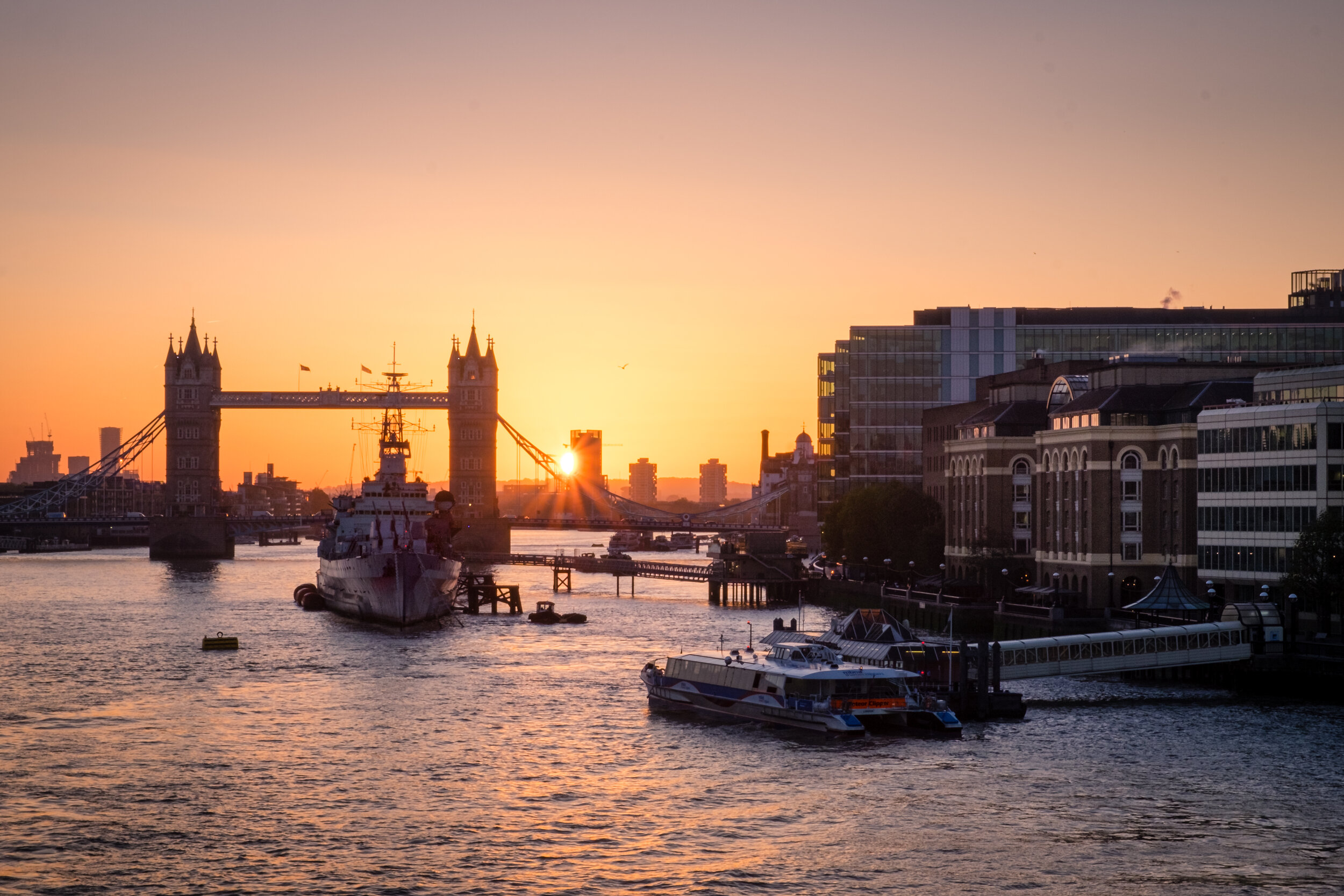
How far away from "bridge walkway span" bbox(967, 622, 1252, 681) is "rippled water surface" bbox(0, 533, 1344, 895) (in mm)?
1589

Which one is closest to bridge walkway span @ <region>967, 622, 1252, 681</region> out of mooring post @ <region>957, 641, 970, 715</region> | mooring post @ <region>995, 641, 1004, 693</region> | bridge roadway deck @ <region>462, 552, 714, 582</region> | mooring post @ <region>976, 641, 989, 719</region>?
mooring post @ <region>995, 641, 1004, 693</region>

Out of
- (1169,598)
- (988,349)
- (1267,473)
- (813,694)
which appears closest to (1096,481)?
(1267,473)

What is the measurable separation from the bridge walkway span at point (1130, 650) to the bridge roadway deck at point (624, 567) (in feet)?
221

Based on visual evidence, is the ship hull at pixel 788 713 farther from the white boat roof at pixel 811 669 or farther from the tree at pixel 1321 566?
the tree at pixel 1321 566

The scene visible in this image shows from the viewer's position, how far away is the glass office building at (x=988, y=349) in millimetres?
144125

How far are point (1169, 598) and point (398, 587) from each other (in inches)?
1918

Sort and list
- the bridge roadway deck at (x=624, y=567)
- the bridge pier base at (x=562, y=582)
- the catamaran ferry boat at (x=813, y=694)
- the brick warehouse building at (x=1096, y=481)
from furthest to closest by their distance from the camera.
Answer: the bridge roadway deck at (x=624, y=567), the bridge pier base at (x=562, y=582), the brick warehouse building at (x=1096, y=481), the catamaran ferry boat at (x=813, y=694)

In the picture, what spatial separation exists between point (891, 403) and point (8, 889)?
392 ft

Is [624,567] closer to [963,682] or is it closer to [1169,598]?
[1169,598]

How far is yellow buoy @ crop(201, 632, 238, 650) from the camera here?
3433 inches

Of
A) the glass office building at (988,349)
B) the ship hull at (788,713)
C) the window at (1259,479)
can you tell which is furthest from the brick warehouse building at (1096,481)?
the glass office building at (988,349)

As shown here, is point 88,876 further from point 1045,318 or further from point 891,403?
point 1045,318

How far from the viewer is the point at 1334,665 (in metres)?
63.1

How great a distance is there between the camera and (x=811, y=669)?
57938 mm
